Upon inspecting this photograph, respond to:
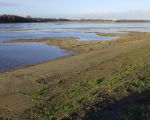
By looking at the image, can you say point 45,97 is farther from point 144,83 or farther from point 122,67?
point 122,67

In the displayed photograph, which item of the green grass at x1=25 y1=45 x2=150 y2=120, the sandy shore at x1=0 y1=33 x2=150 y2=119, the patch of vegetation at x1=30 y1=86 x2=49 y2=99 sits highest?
the green grass at x1=25 y1=45 x2=150 y2=120

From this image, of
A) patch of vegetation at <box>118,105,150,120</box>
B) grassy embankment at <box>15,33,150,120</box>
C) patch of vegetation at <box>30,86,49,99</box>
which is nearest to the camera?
patch of vegetation at <box>118,105,150,120</box>

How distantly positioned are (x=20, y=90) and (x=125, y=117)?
17.9 feet

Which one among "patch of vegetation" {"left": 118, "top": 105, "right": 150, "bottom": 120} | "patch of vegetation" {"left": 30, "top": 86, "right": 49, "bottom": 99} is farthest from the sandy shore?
"patch of vegetation" {"left": 118, "top": 105, "right": 150, "bottom": 120}

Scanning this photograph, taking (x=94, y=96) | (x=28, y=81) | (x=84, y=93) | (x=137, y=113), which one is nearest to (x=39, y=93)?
(x=84, y=93)

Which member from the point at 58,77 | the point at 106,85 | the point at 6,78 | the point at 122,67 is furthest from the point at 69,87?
the point at 122,67

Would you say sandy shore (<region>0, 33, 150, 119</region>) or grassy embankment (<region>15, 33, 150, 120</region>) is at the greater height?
grassy embankment (<region>15, 33, 150, 120</region>)

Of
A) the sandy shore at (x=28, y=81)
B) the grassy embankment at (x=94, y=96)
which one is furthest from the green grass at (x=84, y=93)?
the sandy shore at (x=28, y=81)

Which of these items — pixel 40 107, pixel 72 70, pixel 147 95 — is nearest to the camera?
pixel 40 107

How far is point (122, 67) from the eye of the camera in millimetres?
18234

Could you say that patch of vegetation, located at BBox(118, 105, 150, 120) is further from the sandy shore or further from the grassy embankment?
the sandy shore

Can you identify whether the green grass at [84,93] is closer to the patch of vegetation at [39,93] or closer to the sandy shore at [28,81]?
the patch of vegetation at [39,93]

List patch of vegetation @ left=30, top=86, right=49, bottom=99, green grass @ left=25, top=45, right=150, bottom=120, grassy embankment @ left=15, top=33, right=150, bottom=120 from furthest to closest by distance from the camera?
patch of vegetation @ left=30, top=86, right=49, bottom=99 < green grass @ left=25, top=45, right=150, bottom=120 < grassy embankment @ left=15, top=33, right=150, bottom=120

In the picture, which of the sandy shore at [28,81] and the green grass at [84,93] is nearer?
the green grass at [84,93]
